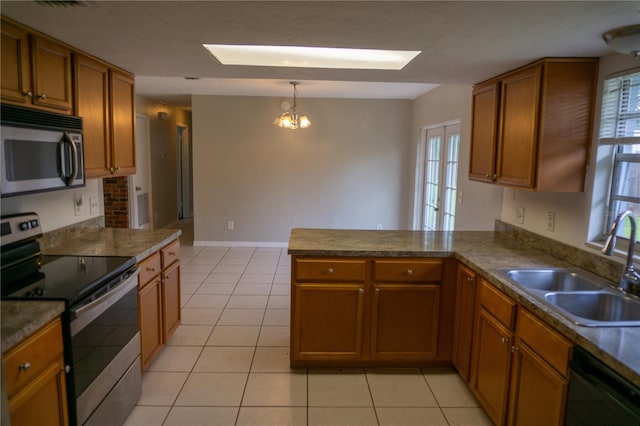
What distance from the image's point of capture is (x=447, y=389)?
2.58m

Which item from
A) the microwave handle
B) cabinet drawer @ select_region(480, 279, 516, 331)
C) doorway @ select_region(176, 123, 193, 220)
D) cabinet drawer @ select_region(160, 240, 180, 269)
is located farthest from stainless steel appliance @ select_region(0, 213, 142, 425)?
doorway @ select_region(176, 123, 193, 220)

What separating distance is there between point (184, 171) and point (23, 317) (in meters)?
7.87

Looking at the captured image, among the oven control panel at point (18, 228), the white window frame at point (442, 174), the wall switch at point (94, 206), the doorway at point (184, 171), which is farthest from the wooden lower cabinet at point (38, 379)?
the doorway at point (184, 171)

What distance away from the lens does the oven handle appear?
1.71 m

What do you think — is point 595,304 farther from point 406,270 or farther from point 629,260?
point 406,270

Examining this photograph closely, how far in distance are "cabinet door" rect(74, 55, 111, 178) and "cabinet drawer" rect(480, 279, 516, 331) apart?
2.39m

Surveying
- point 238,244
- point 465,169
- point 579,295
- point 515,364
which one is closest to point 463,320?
point 515,364

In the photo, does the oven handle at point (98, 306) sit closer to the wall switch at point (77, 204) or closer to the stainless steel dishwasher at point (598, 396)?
the wall switch at point (77, 204)

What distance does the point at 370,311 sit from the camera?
2.68m

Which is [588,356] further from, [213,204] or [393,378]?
[213,204]

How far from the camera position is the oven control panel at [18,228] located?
1.85 metres

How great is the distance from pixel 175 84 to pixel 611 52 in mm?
4632

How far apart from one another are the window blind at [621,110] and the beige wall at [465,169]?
1.16 m

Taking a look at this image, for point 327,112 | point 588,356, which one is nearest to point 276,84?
point 327,112
